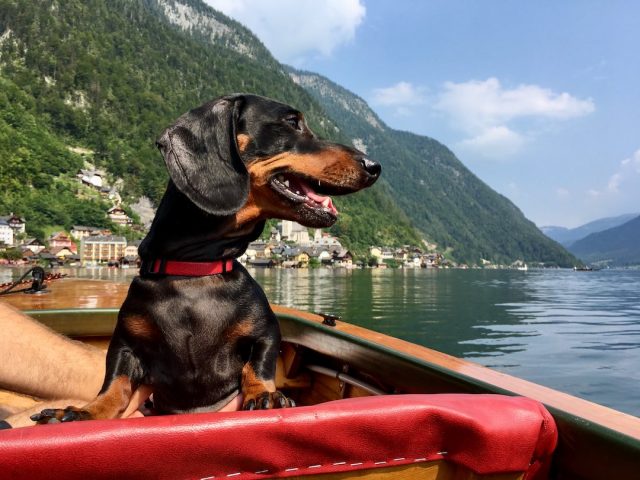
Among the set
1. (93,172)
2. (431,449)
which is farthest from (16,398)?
(93,172)

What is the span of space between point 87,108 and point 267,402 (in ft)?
541

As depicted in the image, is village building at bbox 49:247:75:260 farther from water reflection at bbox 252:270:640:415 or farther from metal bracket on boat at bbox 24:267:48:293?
metal bracket on boat at bbox 24:267:48:293

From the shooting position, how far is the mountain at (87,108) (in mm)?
114062

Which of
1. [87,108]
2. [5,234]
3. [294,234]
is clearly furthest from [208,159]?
[87,108]

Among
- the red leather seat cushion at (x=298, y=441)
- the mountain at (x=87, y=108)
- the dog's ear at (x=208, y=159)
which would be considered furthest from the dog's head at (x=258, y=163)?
the mountain at (x=87, y=108)

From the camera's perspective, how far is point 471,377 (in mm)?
2418

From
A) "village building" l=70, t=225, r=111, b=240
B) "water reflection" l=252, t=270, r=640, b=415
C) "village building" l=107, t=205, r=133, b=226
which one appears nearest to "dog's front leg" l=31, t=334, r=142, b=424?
"water reflection" l=252, t=270, r=640, b=415

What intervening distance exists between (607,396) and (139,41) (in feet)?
660

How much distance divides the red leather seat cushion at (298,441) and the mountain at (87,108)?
11762cm

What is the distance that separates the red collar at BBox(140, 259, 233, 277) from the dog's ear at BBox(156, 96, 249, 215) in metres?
0.25

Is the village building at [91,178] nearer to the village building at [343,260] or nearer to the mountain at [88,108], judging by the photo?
the mountain at [88,108]

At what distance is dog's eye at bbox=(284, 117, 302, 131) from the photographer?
99.0 inches

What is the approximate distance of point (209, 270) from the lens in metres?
2.23

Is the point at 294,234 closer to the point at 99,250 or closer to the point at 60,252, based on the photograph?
the point at 99,250
